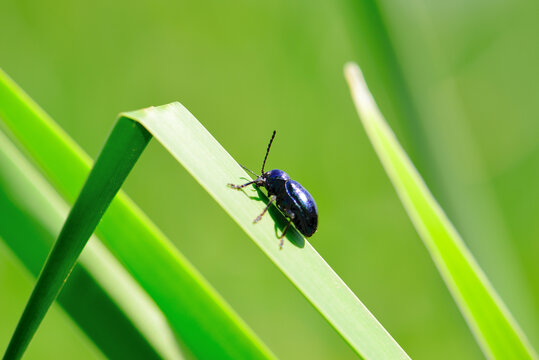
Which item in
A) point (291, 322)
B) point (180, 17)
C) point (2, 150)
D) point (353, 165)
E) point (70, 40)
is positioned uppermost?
point (70, 40)

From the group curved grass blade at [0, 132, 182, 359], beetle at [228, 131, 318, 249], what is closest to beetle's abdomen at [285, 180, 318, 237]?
beetle at [228, 131, 318, 249]

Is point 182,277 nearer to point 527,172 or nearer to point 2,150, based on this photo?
point 2,150

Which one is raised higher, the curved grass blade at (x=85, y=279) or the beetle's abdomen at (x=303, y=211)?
the curved grass blade at (x=85, y=279)

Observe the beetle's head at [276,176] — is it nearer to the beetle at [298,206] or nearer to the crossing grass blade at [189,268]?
the beetle at [298,206]

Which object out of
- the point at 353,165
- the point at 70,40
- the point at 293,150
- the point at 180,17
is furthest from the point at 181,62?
the point at 353,165

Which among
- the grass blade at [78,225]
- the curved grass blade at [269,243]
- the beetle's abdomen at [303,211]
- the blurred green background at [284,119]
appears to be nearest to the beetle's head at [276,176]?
the beetle's abdomen at [303,211]

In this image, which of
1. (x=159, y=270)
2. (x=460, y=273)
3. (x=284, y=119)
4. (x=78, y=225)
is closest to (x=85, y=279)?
(x=159, y=270)
